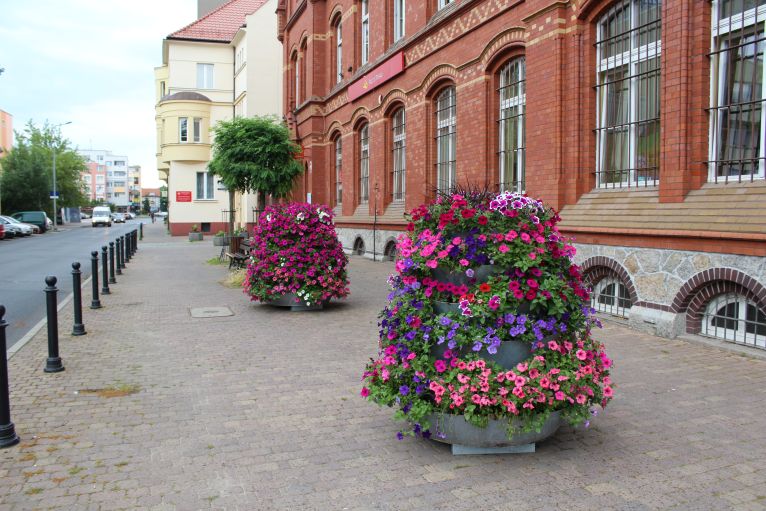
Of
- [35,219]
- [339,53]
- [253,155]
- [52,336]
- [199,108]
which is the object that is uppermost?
[199,108]

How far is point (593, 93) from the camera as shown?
10352 millimetres

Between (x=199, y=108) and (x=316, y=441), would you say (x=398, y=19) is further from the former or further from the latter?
(x=199, y=108)

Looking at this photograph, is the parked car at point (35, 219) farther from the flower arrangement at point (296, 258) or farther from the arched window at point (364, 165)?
the flower arrangement at point (296, 258)

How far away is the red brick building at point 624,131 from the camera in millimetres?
7688

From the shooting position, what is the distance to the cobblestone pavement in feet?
12.5

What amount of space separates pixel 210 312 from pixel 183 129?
34904 millimetres

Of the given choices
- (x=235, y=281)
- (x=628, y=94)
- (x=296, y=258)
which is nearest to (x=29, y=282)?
(x=235, y=281)

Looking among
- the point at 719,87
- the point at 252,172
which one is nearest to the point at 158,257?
the point at 252,172

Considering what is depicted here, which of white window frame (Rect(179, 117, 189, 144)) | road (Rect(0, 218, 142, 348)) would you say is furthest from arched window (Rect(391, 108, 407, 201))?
white window frame (Rect(179, 117, 189, 144))

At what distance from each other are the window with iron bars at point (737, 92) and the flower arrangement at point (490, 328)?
4.62 meters

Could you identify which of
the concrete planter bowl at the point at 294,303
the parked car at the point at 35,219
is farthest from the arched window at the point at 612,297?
A: the parked car at the point at 35,219

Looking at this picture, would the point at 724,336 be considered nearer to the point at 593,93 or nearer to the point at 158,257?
the point at 593,93

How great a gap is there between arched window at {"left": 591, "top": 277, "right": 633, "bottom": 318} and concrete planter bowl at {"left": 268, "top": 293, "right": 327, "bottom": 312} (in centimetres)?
437

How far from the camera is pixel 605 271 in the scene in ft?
31.3
